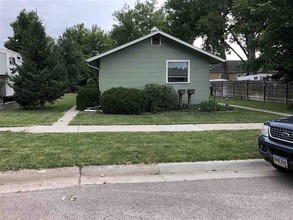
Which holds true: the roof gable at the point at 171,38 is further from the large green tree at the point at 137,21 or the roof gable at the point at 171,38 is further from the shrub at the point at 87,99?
the large green tree at the point at 137,21

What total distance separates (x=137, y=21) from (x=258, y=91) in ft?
110

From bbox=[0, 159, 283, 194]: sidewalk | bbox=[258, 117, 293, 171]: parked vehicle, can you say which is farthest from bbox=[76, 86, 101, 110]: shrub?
bbox=[258, 117, 293, 171]: parked vehicle

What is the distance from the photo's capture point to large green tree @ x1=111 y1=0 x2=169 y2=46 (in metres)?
53.0

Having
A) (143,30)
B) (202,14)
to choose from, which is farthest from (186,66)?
(143,30)

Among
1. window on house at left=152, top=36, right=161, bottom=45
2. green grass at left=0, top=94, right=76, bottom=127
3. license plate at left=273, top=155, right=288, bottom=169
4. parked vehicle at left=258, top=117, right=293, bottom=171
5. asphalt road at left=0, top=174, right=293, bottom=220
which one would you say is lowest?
asphalt road at left=0, top=174, right=293, bottom=220

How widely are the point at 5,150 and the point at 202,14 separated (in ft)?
102

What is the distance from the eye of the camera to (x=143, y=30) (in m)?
54.7

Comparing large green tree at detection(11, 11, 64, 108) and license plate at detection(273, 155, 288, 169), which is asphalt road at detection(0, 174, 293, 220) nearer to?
license plate at detection(273, 155, 288, 169)

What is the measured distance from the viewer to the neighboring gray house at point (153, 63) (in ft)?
57.7

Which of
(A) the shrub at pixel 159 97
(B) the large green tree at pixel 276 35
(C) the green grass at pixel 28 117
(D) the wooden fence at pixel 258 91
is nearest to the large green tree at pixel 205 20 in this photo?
(D) the wooden fence at pixel 258 91

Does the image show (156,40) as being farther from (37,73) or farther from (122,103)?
(37,73)

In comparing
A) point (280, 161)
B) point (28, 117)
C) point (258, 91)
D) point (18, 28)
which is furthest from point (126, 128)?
point (18, 28)

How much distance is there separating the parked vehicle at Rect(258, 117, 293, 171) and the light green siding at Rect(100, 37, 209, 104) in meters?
12.1

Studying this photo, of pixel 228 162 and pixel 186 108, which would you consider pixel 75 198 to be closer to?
pixel 228 162
